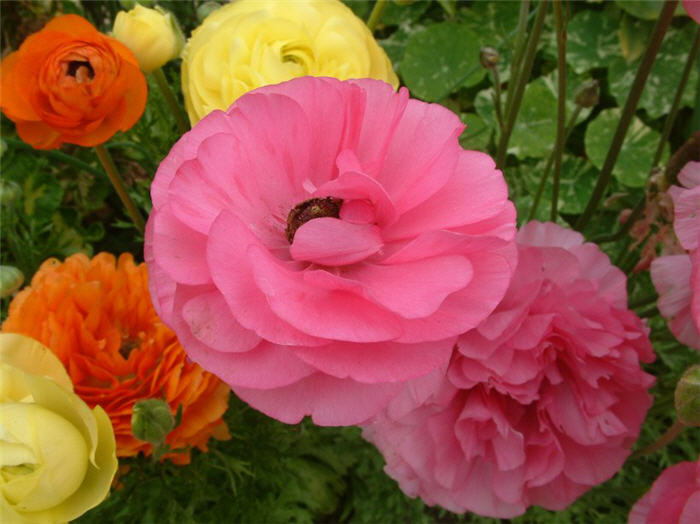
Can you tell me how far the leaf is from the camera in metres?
0.95

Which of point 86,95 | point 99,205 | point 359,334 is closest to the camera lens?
point 359,334

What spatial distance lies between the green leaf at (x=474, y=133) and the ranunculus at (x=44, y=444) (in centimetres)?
47

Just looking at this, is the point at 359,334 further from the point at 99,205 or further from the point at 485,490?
the point at 99,205

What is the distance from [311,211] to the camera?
1.23 feet

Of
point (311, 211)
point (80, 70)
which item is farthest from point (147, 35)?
point (311, 211)

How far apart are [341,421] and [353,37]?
0.84 ft

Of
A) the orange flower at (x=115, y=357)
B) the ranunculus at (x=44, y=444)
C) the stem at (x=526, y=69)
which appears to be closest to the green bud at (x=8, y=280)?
the orange flower at (x=115, y=357)

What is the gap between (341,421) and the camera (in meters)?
0.31

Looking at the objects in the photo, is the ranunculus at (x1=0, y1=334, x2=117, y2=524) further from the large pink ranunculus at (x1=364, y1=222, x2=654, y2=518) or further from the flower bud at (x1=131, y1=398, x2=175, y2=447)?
the large pink ranunculus at (x1=364, y1=222, x2=654, y2=518)

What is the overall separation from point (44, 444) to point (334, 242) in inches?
7.5

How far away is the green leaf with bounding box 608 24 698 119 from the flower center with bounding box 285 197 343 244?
2.48ft

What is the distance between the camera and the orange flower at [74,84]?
17.7 inches

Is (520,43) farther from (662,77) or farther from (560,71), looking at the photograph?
(662,77)

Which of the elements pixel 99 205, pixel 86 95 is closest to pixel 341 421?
pixel 86 95
